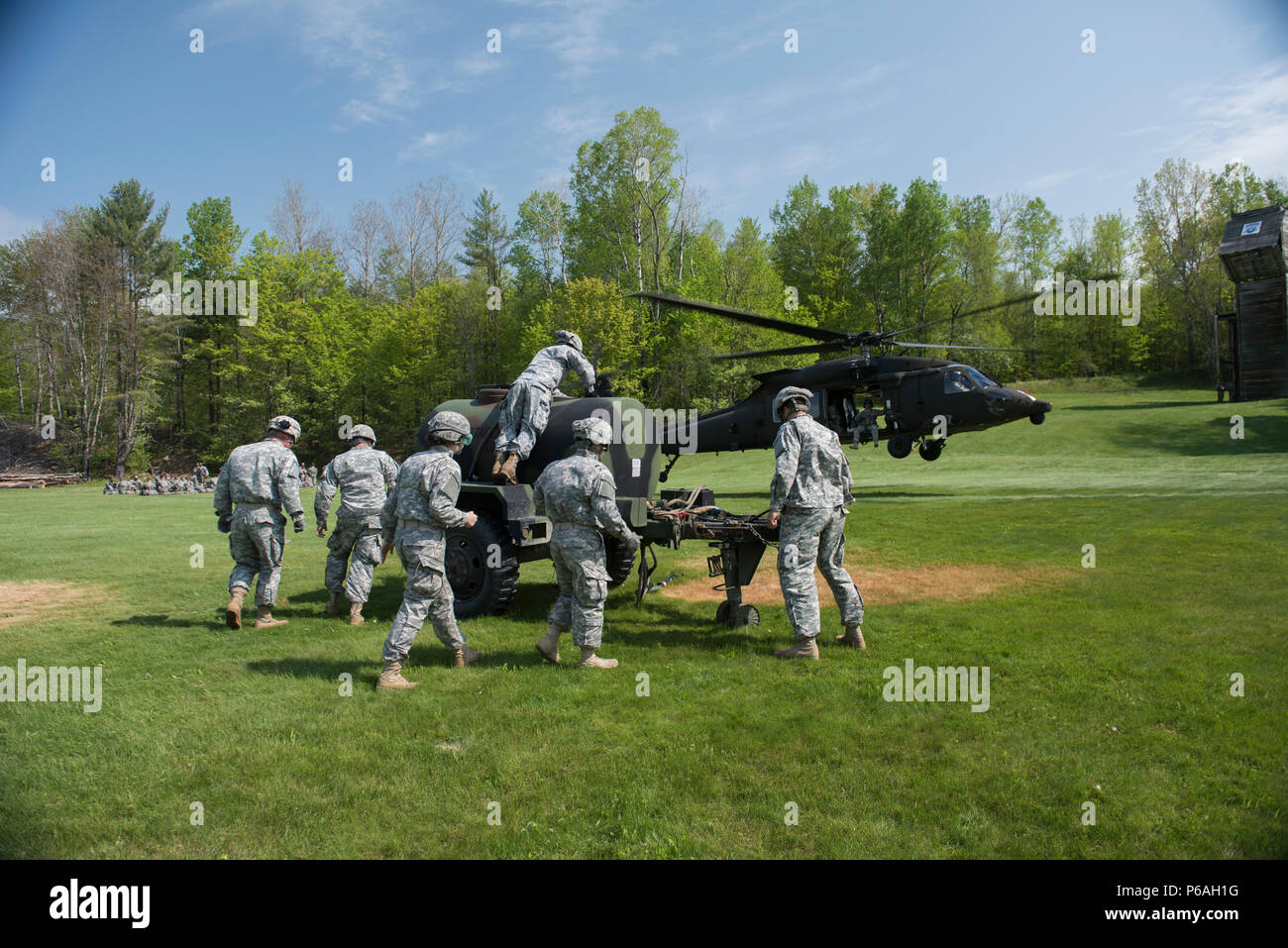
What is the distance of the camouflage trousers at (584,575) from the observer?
20.1 feet

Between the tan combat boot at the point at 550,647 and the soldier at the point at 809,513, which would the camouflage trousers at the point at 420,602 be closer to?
the tan combat boot at the point at 550,647

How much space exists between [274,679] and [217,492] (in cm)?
288

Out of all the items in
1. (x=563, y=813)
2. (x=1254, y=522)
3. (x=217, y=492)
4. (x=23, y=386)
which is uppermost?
(x=23, y=386)

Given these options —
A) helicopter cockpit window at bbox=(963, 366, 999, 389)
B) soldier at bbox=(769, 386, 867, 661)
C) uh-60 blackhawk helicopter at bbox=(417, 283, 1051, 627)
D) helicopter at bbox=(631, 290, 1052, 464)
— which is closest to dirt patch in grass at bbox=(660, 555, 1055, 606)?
uh-60 blackhawk helicopter at bbox=(417, 283, 1051, 627)

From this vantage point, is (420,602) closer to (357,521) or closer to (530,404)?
(357,521)

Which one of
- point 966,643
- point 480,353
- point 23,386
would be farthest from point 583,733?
point 23,386

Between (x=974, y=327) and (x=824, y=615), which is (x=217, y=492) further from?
(x=974, y=327)

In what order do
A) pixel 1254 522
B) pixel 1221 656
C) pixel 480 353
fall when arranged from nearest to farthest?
pixel 1221 656 → pixel 1254 522 → pixel 480 353

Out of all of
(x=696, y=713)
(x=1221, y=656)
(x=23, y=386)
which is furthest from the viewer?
(x=23, y=386)

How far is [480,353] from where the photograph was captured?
46969mm

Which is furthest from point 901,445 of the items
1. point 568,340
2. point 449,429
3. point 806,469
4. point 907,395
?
point 449,429

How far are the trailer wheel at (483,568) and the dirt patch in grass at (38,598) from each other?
4.81 m

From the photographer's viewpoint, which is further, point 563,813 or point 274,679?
point 274,679

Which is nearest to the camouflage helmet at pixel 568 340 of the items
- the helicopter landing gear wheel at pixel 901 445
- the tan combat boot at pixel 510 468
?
the tan combat boot at pixel 510 468
